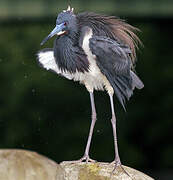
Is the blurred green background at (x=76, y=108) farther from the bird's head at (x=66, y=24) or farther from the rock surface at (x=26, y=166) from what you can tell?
the rock surface at (x=26, y=166)

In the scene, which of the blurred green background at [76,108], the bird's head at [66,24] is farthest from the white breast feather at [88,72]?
the blurred green background at [76,108]

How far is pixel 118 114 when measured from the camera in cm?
1286

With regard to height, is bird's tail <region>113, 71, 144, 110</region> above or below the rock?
above

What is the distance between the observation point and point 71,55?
17.9ft

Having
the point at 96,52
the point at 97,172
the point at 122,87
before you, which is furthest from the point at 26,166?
the point at 122,87

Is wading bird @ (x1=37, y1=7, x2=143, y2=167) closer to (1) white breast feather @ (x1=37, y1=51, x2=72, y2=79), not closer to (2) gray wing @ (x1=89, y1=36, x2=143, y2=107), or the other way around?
(2) gray wing @ (x1=89, y1=36, x2=143, y2=107)

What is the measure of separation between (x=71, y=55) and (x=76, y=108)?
25.1 ft

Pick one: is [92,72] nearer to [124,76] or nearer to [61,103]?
[124,76]

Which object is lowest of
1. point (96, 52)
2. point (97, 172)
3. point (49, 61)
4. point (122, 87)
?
point (97, 172)

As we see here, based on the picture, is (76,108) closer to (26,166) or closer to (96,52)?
(96,52)

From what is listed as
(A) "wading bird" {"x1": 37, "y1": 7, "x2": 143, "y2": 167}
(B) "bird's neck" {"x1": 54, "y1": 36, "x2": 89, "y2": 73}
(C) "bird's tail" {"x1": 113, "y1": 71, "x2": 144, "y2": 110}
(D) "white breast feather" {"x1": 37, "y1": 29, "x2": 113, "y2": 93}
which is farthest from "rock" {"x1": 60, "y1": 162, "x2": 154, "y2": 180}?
(B) "bird's neck" {"x1": 54, "y1": 36, "x2": 89, "y2": 73}

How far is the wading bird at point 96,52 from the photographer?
211 inches

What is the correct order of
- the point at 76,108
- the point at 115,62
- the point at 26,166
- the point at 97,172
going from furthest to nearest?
the point at 76,108, the point at 115,62, the point at 97,172, the point at 26,166

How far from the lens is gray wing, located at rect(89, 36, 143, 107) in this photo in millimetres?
5328
